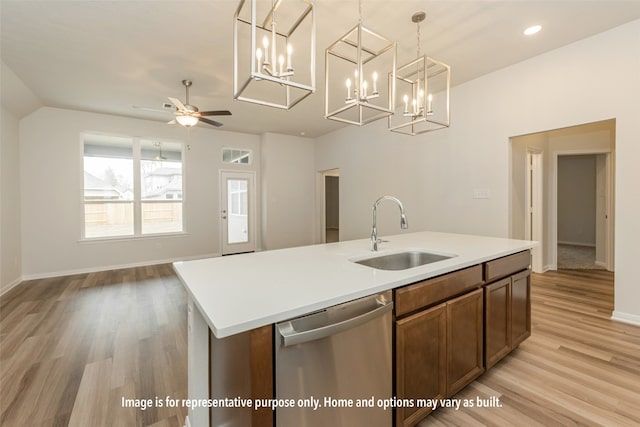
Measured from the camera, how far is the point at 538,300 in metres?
3.27

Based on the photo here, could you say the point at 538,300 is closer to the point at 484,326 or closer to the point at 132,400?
the point at 484,326

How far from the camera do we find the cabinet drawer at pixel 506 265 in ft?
5.99

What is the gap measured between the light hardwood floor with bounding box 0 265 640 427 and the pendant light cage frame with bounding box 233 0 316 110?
2.02 meters

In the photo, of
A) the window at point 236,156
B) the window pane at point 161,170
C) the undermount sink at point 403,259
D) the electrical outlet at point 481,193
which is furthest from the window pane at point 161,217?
the electrical outlet at point 481,193

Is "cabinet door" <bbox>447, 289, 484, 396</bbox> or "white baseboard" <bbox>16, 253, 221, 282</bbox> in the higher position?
"cabinet door" <bbox>447, 289, 484, 396</bbox>

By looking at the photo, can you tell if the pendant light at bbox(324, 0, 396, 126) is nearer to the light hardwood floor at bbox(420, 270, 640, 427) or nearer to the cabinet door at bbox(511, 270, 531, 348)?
the cabinet door at bbox(511, 270, 531, 348)

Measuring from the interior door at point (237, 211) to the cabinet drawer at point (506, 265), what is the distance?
5.71m

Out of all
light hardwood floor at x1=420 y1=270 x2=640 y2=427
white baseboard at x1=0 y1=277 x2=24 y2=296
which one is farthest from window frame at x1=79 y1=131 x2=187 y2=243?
light hardwood floor at x1=420 y1=270 x2=640 y2=427

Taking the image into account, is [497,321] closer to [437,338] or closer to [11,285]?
[437,338]

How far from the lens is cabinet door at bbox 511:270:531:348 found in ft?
6.68

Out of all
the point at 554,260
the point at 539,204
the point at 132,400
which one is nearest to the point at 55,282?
the point at 132,400

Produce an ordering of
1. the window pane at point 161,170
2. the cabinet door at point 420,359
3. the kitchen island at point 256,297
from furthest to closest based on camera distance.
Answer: the window pane at point 161,170
the cabinet door at point 420,359
the kitchen island at point 256,297

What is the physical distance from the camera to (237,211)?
669 cm

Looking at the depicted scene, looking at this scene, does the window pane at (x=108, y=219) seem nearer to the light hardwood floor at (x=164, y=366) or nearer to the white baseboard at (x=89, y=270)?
the white baseboard at (x=89, y=270)
